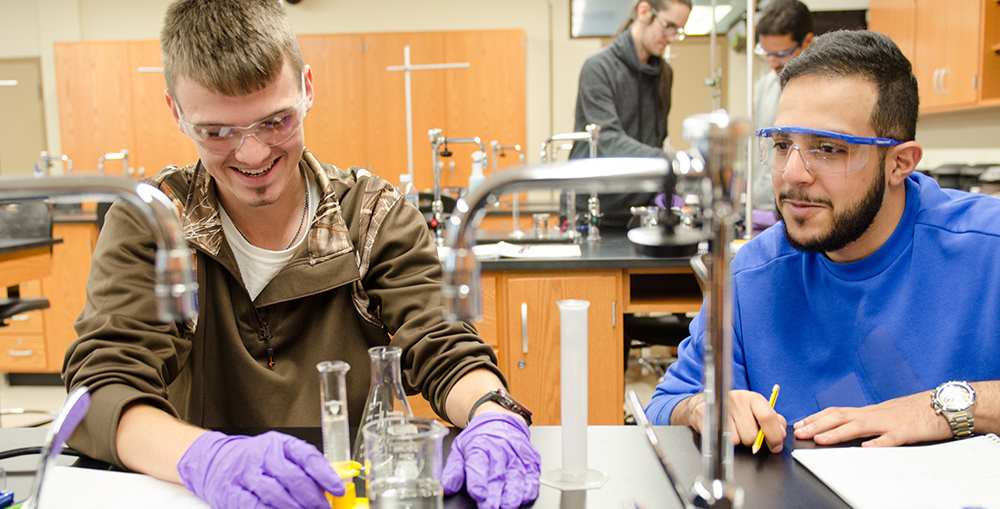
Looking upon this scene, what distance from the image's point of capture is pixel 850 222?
4.01 feet

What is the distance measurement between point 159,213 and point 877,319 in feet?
3.83

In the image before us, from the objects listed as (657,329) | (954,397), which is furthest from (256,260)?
(657,329)

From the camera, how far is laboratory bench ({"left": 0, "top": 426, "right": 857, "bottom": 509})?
0.81 metres

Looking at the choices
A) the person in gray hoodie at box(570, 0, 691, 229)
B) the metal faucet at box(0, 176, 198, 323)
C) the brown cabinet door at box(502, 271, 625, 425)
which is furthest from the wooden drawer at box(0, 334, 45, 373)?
the metal faucet at box(0, 176, 198, 323)

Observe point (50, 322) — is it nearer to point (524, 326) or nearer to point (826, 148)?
point (524, 326)

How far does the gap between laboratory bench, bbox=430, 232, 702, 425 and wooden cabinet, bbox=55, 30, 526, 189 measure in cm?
322

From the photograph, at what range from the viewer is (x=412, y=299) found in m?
1.28

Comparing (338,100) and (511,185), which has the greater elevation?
(338,100)

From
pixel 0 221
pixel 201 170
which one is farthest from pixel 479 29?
pixel 201 170

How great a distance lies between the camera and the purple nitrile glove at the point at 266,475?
2.54ft

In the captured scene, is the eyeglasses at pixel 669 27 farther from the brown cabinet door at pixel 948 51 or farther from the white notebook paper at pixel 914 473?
the white notebook paper at pixel 914 473

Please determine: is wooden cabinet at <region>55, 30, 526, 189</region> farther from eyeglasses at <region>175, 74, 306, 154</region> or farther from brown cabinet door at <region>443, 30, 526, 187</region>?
eyeglasses at <region>175, 74, 306, 154</region>

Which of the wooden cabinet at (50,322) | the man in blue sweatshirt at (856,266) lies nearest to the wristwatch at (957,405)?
the man in blue sweatshirt at (856,266)

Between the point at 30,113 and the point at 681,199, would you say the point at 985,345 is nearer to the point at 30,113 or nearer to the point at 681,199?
the point at 681,199
